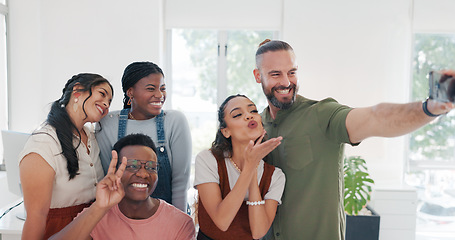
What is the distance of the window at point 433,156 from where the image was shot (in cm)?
421

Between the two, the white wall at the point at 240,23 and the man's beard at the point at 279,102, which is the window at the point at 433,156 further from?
the man's beard at the point at 279,102

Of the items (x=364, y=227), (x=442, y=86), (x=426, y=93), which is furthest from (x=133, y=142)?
(x=426, y=93)

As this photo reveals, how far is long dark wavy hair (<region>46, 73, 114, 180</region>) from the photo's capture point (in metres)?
1.40

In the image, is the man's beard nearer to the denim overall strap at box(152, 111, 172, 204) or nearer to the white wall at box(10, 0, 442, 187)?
the denim overall strap at box(152, 111, 172, 204)

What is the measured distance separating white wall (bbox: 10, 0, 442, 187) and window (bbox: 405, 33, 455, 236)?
244 millimetres

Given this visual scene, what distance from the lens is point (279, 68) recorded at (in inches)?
62.4

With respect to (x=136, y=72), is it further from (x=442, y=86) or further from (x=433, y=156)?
(x=433, y=156)

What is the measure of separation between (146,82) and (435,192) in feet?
12.8

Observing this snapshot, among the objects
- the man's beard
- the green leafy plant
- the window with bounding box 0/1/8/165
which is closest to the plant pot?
the green leafy plant

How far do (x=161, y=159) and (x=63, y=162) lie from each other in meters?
0.41

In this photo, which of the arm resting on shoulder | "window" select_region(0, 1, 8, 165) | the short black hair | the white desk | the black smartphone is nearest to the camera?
the black smartphone

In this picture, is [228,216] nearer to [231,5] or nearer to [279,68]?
[279,68]

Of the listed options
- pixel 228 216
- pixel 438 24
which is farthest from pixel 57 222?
pixel 438 24

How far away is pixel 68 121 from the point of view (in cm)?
145
